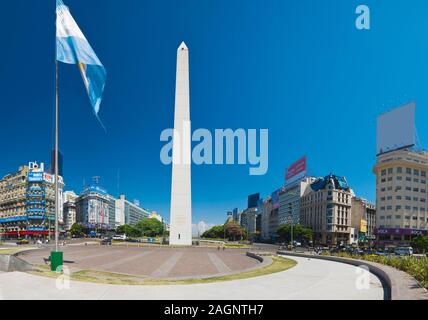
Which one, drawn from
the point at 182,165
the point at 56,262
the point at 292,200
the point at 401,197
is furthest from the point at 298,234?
the point at 56,262

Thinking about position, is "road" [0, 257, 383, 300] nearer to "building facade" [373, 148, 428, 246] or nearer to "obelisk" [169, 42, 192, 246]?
"obelisk" [169, 42, 192, 246]

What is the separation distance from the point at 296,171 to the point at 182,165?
69.5 metres

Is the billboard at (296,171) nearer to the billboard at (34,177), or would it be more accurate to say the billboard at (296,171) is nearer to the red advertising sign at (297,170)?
the red advertising sign at (297,170)

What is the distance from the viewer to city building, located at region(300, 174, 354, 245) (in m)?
97.0

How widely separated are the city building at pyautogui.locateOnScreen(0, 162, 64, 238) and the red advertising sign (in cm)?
7733

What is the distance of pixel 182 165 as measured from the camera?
1929 inches

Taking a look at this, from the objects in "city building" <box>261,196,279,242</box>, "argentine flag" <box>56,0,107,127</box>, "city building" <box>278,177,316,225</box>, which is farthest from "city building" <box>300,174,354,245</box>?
"argentine flag" <box>56,0,107,127</box>

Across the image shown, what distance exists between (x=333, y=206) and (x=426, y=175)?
25.6 m

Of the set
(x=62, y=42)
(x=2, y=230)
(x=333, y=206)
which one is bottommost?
(x=2, y=230)

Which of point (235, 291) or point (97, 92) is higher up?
point (97, 92)

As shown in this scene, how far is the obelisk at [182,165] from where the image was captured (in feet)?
158
